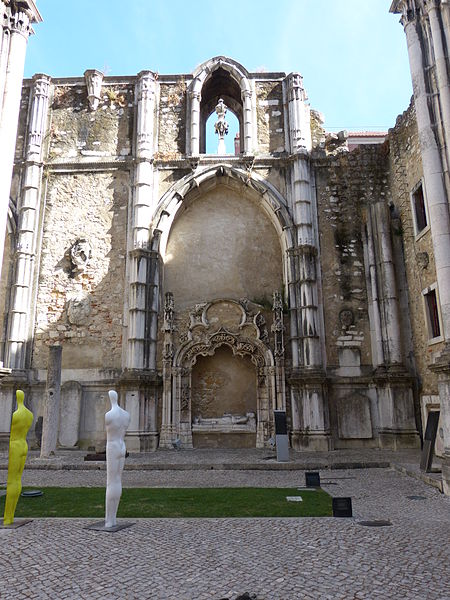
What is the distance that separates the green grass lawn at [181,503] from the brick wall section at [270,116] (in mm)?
12378

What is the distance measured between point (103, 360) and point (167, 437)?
3.14 m

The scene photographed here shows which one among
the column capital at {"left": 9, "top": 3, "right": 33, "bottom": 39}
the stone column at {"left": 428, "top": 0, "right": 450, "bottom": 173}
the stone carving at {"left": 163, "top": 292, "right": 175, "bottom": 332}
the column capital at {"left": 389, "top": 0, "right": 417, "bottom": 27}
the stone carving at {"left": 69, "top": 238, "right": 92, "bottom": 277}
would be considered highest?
the column capital at {"left": 389, "top": 0, "right": 417, "bottom": 27}

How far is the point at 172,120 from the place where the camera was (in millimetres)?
17641

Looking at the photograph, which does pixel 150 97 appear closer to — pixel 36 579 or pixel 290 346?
pixel 290 346

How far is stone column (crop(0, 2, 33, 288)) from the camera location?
9.66 m

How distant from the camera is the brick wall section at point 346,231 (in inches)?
608

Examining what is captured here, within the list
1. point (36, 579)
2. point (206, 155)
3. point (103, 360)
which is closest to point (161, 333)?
point (103, 360)

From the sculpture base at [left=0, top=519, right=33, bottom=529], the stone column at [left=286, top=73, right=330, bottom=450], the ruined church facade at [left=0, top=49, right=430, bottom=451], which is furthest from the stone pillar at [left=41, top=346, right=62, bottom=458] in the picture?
the sculpture base at [left=0, top=519, right=33, bottom=529]

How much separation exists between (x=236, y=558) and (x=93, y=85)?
1714 centimetres

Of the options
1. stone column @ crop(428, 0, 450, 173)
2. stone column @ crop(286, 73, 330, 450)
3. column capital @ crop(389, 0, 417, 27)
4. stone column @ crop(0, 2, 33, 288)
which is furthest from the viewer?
stone column @ crop(286, 73, 330, 450)

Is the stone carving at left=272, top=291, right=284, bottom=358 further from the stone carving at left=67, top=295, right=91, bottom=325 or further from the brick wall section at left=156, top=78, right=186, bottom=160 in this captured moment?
the brick wall section at left=156, top=78, right=186, bottom=160

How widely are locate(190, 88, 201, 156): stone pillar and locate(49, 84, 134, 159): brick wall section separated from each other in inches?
87.0

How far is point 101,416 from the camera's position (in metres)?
15.1

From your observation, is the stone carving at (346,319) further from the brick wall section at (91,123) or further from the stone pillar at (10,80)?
the stone pillar at (10,80)
